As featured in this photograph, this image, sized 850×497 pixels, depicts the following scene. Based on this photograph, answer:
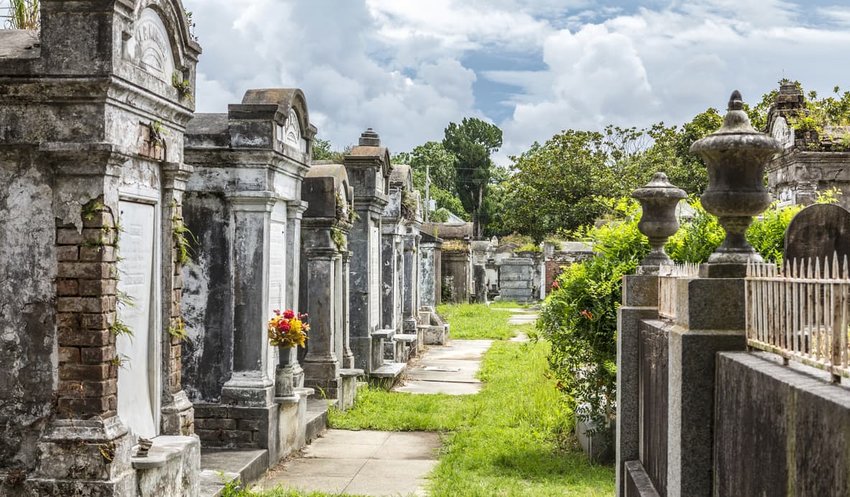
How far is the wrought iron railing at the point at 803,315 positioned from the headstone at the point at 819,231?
1.22 m

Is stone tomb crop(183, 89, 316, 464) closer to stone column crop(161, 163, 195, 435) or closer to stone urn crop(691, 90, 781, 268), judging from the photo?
stone column crop(161, 163, 195, 435)

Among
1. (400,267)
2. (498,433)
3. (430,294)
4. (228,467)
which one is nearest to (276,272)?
(228,467)

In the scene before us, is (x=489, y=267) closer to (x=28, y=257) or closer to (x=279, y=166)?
(x=279, y=166)

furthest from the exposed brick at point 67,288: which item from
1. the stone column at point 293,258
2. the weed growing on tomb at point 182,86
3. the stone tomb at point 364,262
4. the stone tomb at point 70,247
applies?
the stone tomb at point 364,262

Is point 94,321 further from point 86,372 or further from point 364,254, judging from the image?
point 364,254

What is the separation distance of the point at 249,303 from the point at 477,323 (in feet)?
56.6

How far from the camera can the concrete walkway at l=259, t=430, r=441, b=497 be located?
7.94 m

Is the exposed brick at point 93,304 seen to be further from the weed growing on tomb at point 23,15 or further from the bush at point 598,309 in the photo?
the bush at point 598,309

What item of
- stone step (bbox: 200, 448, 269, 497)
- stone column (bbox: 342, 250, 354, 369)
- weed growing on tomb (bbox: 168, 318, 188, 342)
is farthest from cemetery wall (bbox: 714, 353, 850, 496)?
stone column (bbox: 342, 250, 354, 369)

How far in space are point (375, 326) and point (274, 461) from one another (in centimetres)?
623

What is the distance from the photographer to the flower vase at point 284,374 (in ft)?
29.2

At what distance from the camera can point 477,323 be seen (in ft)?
82.9

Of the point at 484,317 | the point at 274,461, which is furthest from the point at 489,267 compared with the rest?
the point at 274,461

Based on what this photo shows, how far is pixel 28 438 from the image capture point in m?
5.25
